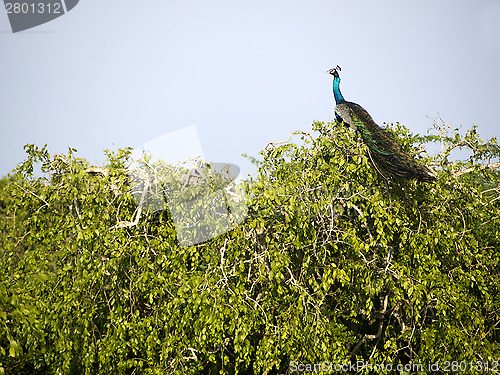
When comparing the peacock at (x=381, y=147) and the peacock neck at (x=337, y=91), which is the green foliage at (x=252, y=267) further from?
the peacock neck at (x=337, y=91)

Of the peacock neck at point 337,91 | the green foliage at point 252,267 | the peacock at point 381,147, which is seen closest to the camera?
the green foliage at point 252,267

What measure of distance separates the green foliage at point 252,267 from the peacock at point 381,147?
17cm

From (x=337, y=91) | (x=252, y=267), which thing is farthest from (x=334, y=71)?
(x=252, y=267)

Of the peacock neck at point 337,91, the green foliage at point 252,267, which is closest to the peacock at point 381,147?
the green foliage at point 252,267

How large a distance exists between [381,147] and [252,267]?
162 centimetres

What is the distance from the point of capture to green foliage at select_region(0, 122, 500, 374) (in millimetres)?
3025

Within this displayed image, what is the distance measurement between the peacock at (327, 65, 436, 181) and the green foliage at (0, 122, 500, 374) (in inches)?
6.9

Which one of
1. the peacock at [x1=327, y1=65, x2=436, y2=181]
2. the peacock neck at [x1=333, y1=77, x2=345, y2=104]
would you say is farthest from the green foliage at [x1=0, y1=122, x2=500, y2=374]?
the peacock neck at [x1=333, y1=77, x2=345, y2=104]

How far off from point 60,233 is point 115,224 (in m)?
0.50

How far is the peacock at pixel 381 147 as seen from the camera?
10.8 ft

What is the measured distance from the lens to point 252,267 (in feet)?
12.0

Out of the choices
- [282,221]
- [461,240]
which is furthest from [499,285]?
[282,221]

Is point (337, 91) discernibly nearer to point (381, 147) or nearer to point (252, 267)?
point (381, 147)

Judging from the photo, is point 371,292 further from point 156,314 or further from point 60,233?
point 60,233
